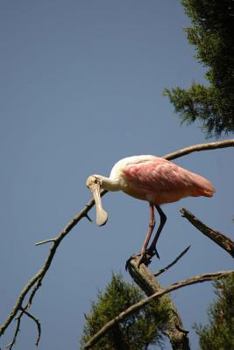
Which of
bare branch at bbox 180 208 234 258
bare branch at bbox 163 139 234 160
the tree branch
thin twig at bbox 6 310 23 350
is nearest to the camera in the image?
the tree branch

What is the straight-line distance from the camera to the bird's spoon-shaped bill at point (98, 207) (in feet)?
9.33

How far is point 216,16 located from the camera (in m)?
5.30

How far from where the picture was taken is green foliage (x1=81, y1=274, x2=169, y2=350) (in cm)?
281

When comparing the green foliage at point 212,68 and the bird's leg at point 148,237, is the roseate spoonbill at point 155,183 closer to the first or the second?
the bird's leg at point 148,237

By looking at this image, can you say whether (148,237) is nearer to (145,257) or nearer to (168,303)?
(145,257)

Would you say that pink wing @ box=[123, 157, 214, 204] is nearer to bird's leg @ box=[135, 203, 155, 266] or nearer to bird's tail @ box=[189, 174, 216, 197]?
bird's tail @ box=[189, 174, 216, 197]

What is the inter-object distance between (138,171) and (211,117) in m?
2.60

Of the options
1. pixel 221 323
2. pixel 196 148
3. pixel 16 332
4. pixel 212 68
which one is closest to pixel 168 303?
pixel 221 323

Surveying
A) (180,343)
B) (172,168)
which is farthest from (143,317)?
(172,168)

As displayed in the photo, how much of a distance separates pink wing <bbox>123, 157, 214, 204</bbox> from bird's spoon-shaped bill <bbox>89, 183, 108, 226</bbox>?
29cm

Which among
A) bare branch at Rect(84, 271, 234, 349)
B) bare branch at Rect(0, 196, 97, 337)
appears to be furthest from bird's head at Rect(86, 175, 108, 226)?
bare branch at Rect(84, 271, 234, 349)

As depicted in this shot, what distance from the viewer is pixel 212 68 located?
221 inches

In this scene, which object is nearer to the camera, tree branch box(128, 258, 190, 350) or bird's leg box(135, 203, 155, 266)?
tree branch box(128, 258, 190, 350)

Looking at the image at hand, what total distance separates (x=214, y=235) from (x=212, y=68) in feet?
11.7
